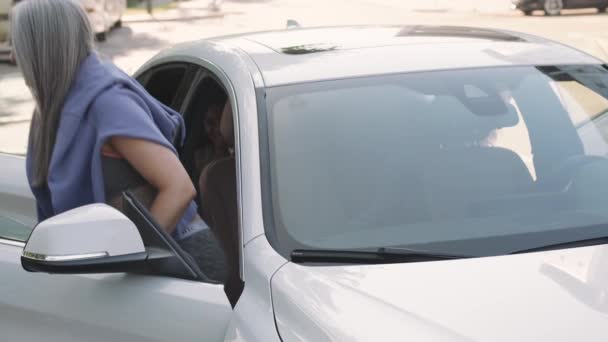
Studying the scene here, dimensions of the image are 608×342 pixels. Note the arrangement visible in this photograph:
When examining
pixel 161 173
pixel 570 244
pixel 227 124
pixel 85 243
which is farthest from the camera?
pixel 227 124

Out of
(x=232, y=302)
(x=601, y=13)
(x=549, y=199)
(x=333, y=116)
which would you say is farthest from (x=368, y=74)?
(x=601, y=13)

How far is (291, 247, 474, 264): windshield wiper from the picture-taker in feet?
8.43

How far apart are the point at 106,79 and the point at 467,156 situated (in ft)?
3.58

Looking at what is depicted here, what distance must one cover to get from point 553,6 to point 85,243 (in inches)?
1059

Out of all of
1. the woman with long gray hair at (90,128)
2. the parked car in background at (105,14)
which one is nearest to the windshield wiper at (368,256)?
the woman with long gray hair at (90,128)

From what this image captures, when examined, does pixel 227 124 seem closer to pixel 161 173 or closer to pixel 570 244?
pixel 161 173

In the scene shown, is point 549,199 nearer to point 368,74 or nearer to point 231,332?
point 368,74

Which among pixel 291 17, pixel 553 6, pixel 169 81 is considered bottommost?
pixel 291 17

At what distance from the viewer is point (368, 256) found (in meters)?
2.59

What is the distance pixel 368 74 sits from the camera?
327 centimetres

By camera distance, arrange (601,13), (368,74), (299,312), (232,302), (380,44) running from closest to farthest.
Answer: (299,312), (232,302), (368,74), (380,44), (601,13)

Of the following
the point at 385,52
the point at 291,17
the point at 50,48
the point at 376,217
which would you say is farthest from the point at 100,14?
the point at 376,217

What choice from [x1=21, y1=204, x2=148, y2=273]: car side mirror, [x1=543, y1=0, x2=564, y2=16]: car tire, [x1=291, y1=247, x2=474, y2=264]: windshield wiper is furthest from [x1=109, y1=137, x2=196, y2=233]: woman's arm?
[x1=543, y1=0, x2=564, y2=16]: car tire

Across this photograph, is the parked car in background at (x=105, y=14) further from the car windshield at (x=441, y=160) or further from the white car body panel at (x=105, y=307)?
the white car body panel at (x=105, y=307)
